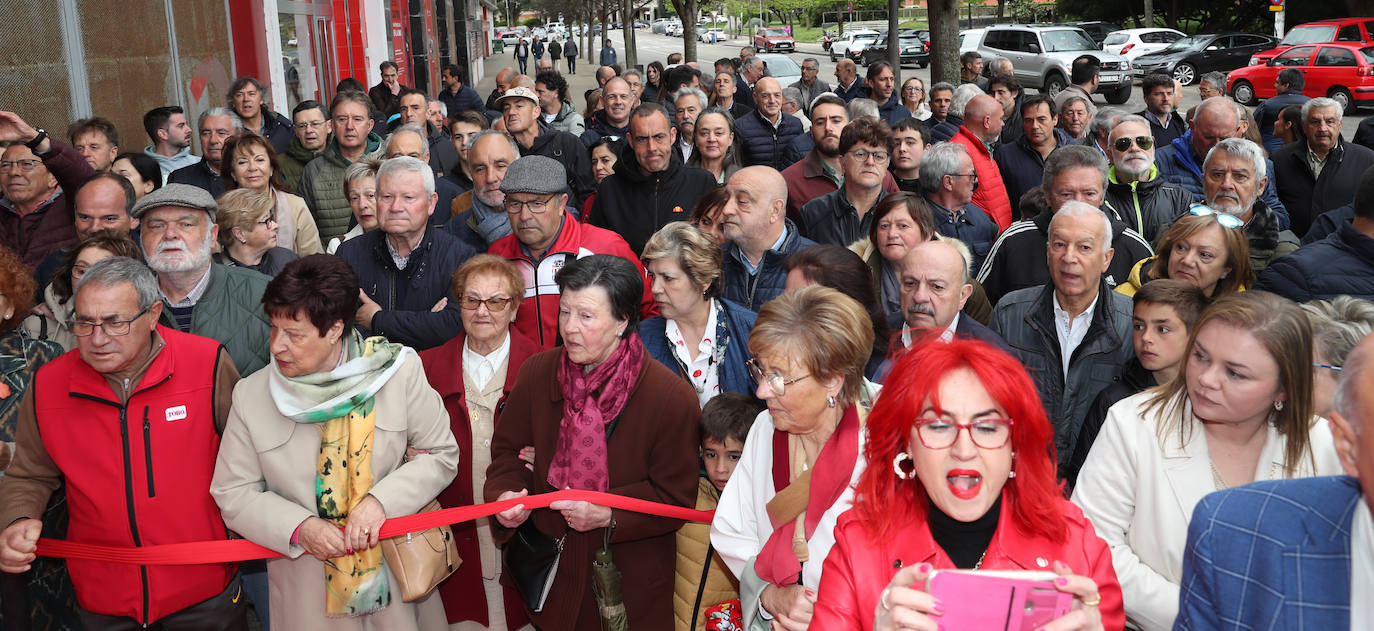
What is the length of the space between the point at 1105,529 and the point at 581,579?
6.06 feet

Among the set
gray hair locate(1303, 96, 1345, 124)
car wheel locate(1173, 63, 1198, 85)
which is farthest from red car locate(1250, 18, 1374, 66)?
gray hair locate(1303, 96, 1345, 124)

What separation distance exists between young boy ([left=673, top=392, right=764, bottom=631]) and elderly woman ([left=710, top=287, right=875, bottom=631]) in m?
0.46

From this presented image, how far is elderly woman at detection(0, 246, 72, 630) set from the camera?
13.0 feet

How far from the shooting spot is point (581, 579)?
3908 mm

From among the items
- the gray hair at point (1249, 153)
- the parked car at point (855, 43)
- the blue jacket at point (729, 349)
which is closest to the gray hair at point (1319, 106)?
the gray hair at point (1249, 153)

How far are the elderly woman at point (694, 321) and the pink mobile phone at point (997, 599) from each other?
232 centimetres

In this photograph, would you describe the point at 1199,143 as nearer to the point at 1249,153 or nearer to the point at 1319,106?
the point at 1319,106

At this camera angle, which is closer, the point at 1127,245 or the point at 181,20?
the point at 1127,245

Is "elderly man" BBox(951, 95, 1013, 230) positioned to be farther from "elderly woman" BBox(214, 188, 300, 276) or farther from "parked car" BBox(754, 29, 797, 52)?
"parked car" BBox(754, 29, 797, 52)

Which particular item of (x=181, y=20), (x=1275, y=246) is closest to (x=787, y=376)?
(x=1275, y=246)

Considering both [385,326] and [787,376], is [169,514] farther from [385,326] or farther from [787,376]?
[787,376]

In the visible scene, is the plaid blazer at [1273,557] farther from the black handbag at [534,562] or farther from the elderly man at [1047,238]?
the elderly man at [1047,238]

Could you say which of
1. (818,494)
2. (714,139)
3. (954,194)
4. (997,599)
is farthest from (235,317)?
(714,139)

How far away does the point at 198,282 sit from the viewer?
4.50 metres
